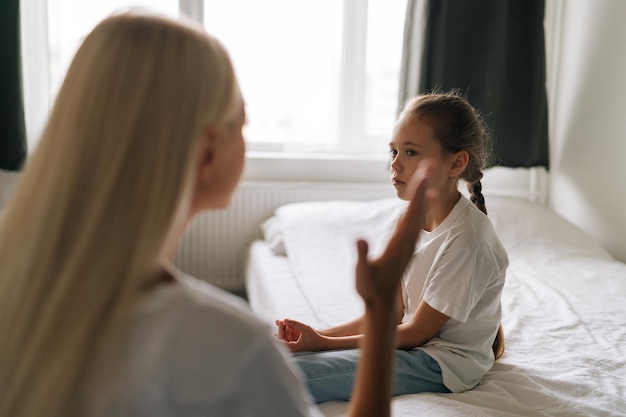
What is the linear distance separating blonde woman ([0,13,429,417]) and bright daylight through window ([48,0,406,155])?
2.66m

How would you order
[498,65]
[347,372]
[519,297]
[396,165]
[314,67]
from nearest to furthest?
[347,372]
[396,165]
[519,297]
[498,65]
[314,67]

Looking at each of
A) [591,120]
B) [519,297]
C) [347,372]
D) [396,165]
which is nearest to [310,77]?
[591,120]

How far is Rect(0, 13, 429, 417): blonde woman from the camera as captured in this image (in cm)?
62

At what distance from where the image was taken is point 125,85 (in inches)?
25.1

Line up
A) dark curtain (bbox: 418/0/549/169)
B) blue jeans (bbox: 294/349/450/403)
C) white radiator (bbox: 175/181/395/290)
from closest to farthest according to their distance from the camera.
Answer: blue jeans (bbox: 294/349/450/403), dark curtain (bbox: 418/0/549/169), white radiator (bbox: 175/181/395/290)

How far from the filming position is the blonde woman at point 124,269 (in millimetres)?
617

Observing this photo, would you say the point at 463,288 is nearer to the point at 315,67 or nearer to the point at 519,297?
the point at 519,297

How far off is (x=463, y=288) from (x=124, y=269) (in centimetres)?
95

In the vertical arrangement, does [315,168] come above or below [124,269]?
below

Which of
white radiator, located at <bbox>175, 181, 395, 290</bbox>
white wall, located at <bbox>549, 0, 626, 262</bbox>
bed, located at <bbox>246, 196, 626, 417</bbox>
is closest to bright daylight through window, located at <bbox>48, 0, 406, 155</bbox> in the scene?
white radiator, located at <bbox>175, 181, 395, 290</bbox>

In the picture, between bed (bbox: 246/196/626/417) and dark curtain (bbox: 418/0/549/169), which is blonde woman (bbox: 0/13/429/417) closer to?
bed (bbox: 246/196/626/417)

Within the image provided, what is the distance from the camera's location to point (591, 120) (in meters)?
2.98

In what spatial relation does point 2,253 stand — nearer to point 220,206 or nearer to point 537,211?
point 220,206

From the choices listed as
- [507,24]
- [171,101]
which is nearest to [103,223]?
[171,101]
